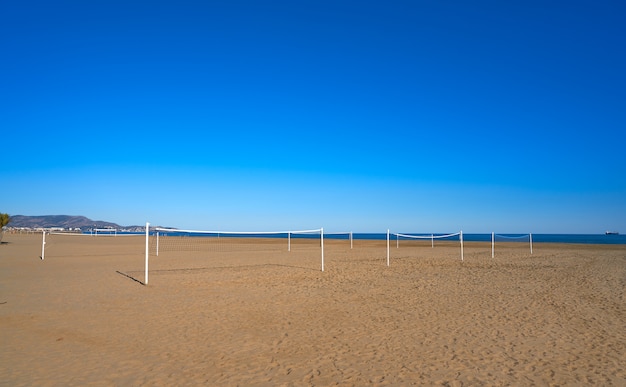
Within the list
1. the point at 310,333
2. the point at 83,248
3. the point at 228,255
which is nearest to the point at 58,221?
the point at 83,248

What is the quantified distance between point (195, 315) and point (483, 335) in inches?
198

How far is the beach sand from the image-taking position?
4840mm

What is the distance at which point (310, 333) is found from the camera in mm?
6762

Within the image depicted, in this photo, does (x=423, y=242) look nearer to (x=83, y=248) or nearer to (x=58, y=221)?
(x=83, y=248)

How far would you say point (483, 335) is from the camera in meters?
6.61

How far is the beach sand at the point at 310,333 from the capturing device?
4.84 metres

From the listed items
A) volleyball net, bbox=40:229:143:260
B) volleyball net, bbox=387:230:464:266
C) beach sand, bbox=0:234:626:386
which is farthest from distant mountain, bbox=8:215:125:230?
beach sand, bbox=0:234:626:386

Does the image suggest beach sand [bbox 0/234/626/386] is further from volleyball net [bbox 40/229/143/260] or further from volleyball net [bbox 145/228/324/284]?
volleyball net [bbox 40/229/143/260]

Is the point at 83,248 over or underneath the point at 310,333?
underneath

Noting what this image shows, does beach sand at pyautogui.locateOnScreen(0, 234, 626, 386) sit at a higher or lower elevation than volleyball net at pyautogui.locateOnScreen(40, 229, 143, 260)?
higher

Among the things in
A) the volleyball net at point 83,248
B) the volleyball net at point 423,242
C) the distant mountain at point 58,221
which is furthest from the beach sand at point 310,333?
the distant mountain at point 58,221

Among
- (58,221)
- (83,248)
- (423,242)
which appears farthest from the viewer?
(58,221)

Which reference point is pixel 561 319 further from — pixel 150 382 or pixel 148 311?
pixel 148 311

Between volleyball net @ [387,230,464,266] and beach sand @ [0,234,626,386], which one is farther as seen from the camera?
volleyball net @ [387,230,464,266]
